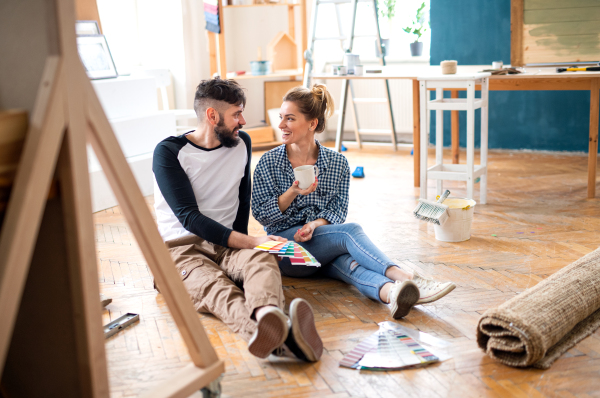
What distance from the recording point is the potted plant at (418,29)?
611 centimetres

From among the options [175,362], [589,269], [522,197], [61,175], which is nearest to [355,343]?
[175,362]

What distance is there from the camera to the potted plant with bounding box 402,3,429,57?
20.0 feet


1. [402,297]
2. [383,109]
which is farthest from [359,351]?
[383,109]

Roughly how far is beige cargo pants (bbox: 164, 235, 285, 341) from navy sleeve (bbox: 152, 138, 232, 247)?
89 millimetres

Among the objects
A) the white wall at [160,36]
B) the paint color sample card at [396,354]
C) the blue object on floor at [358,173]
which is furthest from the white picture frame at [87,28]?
the paint color sample card at [396,354]

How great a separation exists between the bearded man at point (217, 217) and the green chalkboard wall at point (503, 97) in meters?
3.93

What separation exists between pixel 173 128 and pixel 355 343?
3.23m

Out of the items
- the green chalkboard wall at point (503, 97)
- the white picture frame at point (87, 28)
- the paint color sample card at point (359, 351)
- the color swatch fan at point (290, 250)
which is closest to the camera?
the paint color sample card at point (359, 351)

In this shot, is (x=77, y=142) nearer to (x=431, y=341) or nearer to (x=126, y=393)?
(x=126, y=393)

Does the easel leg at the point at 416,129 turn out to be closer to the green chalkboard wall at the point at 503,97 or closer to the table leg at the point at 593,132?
the table leg at the point at 593,132

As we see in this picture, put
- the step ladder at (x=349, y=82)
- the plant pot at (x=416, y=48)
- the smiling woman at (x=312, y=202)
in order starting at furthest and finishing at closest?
1. the plant pot at (x=416, y=48)
2. the step ladder at (x=349, y=82)
3. the smiling woman at (x=312, y=202)

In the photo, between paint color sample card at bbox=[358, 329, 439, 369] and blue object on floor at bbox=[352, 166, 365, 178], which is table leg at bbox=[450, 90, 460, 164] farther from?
paint color sample card at bbox=[358, 329, 439, 369]

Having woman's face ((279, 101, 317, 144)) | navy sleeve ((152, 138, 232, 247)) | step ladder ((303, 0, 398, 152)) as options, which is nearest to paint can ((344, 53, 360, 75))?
step ladder ((303, 0, 398, 152))

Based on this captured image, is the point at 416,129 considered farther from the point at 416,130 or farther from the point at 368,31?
the point at 368,31
